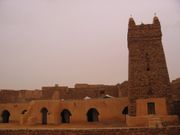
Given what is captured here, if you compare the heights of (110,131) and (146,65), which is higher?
(146,65)

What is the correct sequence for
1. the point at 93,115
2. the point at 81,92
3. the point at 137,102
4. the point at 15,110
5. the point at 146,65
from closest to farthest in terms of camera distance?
the point at 137,102, the point at 146,65, the point at 93,115, the point at 15,110, the point at 81,92

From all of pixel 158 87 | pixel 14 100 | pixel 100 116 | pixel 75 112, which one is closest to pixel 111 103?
pixel 100 116

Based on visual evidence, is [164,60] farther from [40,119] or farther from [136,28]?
[40,119]

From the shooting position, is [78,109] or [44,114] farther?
[44,114]

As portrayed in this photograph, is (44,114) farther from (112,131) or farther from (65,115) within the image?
(112,131)

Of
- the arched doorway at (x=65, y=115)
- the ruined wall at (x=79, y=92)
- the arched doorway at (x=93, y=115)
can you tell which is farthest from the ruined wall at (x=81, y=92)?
the arched doorway at (x=93, y=115)

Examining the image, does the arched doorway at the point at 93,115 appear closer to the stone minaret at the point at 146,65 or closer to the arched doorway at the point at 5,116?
the stone minaret at the point at 146,65

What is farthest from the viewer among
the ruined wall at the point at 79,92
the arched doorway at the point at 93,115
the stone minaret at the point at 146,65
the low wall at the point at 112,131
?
the ruined wall at the point at 79,92

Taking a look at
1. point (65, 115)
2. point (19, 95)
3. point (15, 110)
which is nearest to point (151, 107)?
point (65, 115)

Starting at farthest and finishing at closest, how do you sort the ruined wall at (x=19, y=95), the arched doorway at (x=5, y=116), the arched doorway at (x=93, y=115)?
the ruined wall at (x=19, y=95) < the arched doorway at (x=5, y=116) < the arched doorway at (x=93, y=115)

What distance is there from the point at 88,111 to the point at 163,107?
9.85m

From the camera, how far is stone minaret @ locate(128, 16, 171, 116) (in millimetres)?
22953

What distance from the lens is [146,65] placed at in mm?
23594

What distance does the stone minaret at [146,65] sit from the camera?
2295cm
